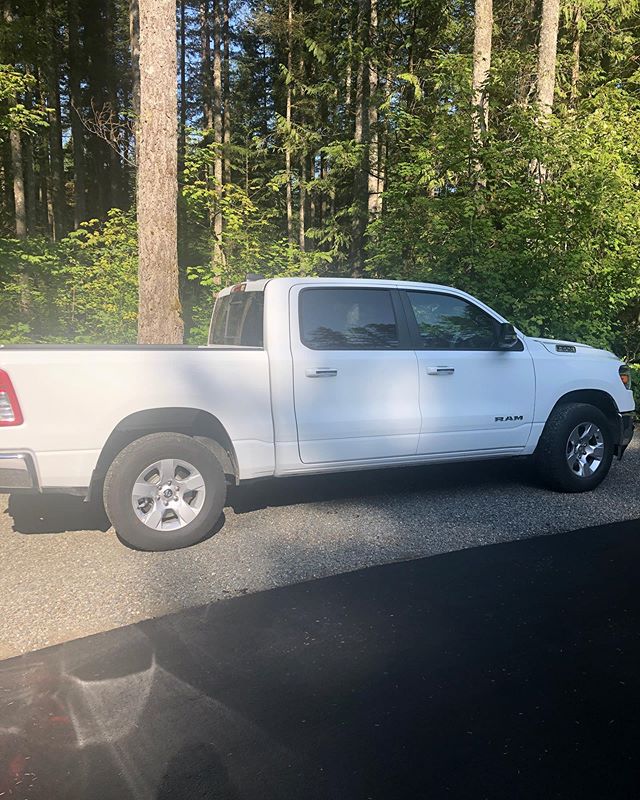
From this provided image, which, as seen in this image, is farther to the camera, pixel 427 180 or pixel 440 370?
pixel 427 180

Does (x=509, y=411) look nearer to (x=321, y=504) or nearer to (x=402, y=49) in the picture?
(x=321, y=504)

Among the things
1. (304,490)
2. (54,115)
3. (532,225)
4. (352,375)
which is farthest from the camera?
(54,115)

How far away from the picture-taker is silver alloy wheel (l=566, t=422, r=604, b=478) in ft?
20.2

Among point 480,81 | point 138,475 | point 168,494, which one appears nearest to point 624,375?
point 168,494

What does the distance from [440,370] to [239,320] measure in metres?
1.88

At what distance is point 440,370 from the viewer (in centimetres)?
557

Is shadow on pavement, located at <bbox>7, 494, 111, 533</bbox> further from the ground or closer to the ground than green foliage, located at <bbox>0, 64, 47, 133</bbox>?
closer to the ground

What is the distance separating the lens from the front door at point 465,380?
18.2ft

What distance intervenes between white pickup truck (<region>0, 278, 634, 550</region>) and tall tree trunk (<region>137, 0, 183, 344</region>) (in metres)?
2.63

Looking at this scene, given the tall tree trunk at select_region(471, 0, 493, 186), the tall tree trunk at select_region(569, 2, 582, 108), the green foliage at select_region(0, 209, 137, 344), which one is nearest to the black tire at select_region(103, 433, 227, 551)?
the green foliage at select_region(0, 209, 137, 344)

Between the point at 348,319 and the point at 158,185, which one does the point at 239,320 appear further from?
the point at 158,185

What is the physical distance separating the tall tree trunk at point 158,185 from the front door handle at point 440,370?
4395 millimetres

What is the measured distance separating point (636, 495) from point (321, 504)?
10.2 ft

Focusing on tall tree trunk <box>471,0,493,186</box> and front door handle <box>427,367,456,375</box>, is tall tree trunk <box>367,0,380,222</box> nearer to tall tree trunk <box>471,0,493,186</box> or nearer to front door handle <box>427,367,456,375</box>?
tall tree trunk <box>471,0,493,186</box>
